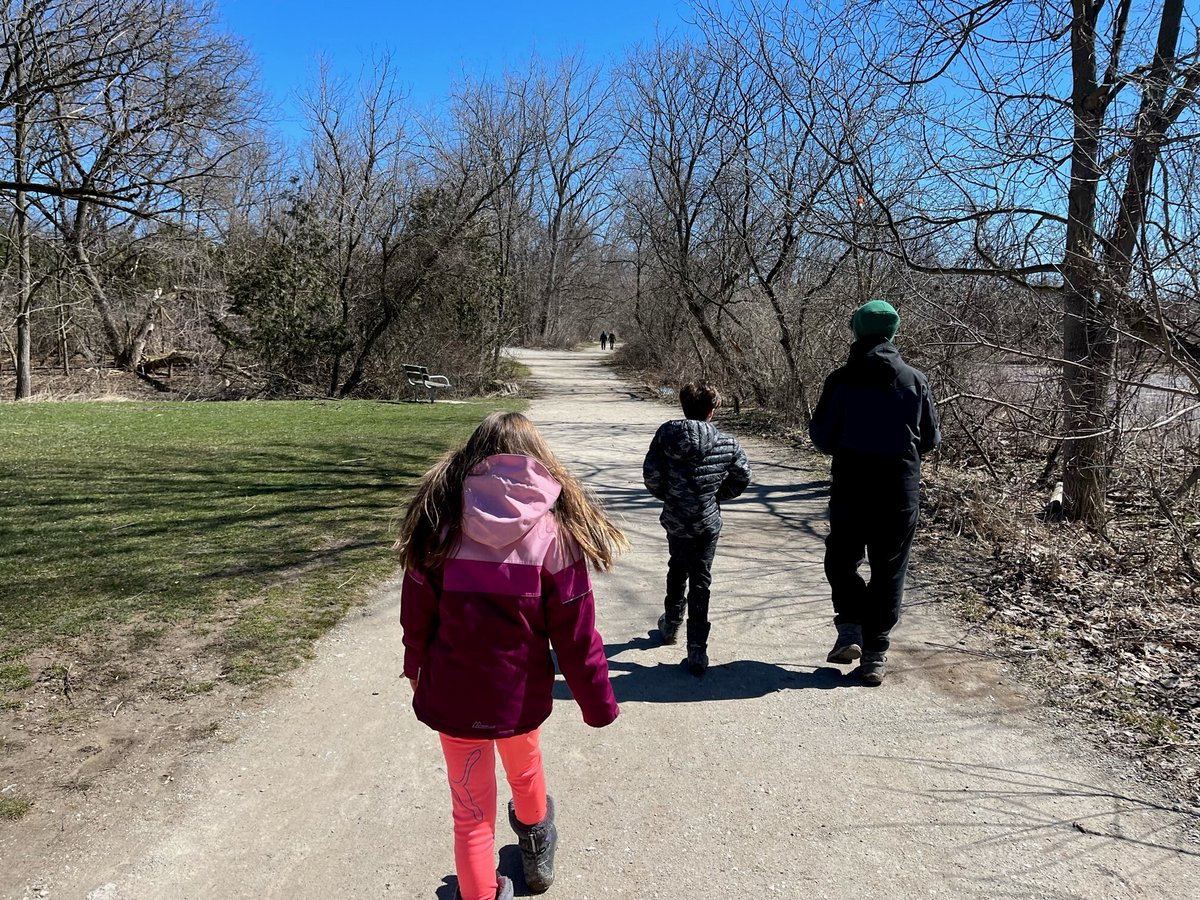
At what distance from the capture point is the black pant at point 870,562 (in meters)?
3.94

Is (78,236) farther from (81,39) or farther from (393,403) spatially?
(81,39)

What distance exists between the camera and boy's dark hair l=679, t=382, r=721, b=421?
13.1 feet

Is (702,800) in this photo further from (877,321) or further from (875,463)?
(877,321)

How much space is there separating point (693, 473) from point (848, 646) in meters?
1.29

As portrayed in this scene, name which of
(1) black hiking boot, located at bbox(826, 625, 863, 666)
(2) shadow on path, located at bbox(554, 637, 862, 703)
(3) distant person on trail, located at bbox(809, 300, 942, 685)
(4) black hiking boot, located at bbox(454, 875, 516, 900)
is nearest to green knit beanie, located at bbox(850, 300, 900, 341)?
(3) distant person on trail, located at bbox(809, 300, 942, 685)

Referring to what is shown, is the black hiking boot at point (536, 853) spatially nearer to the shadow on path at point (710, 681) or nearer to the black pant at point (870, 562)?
the shadow on path at point (710, 681)

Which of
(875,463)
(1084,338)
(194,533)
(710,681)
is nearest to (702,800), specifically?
(710,681)

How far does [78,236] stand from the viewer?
929 inches

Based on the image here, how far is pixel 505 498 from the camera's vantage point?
219cm

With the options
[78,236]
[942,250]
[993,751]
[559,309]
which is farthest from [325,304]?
[559,309]

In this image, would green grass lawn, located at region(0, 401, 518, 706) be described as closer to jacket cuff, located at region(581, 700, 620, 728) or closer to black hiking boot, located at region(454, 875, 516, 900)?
black hiking boot, located at region(454, 875, 516, 900)

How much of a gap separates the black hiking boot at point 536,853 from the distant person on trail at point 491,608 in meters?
0.11

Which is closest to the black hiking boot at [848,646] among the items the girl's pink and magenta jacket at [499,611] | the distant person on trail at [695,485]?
the distant person on trail at [695,485]

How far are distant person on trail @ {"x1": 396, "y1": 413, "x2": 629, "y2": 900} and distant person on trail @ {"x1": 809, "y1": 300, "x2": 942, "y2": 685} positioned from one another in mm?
2039
